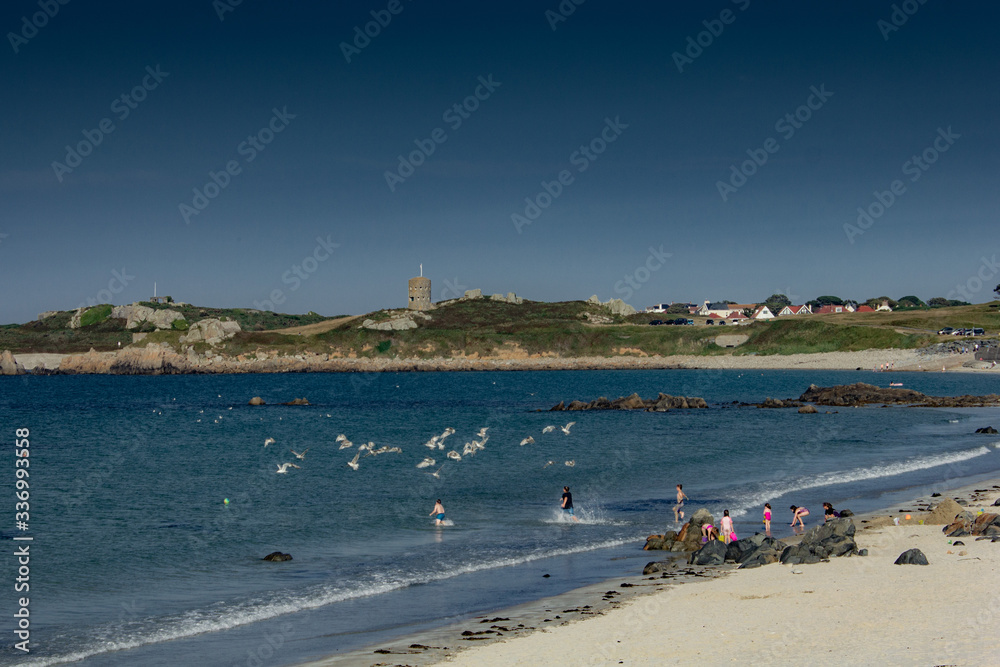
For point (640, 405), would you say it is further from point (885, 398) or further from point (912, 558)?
point (912, 558)

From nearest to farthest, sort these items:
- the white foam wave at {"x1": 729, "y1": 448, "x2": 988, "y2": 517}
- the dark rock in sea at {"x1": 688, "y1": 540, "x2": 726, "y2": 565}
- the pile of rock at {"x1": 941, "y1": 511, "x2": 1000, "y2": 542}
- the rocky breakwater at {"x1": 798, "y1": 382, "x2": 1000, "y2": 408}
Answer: the dark rock in sea at {"x1": 688, "y1": 540, "x2": 726, "y2": 565} → the pile of rock at {"x1": 941, "y1": 511, "x2": 1000, "y2": 542} → the white foam wave at {"x1": 729, "y1": 448, "x2": 988, "y2": 517} → the rocky breakwater at {"x1": 798, "y1": 382, "x2": 1000, "y2": 408}

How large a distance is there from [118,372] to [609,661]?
522 feet

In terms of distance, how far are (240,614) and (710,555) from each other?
35.8 ft

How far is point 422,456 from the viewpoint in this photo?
43938mm

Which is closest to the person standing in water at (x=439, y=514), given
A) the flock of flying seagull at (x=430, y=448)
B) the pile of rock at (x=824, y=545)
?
the flock of flying seagull at (x=430, y=448)

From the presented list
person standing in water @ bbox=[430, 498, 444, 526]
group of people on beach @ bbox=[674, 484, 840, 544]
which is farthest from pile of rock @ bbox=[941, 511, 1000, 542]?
person standing in water @ bbox=[430, 498, 444, 526]

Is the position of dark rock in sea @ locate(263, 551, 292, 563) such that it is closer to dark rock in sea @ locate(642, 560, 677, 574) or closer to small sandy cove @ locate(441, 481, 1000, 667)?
dark rock in sea @ locate(642, 560, 677, 574)

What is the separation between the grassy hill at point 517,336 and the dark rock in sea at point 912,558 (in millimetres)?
128747

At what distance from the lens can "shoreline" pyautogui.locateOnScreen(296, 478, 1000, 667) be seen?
1270cm

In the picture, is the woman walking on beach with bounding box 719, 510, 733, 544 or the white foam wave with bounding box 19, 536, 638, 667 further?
the woman walking on beach with bounding box 719, 510, 733, 544

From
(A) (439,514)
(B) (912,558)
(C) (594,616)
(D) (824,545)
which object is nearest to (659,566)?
(D) (824,545)

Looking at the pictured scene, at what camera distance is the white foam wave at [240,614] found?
46.5 feet

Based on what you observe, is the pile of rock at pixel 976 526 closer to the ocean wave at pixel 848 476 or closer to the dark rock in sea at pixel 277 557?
the ocean wave at pixel 848 476

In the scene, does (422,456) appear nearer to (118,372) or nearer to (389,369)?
(389,369)
